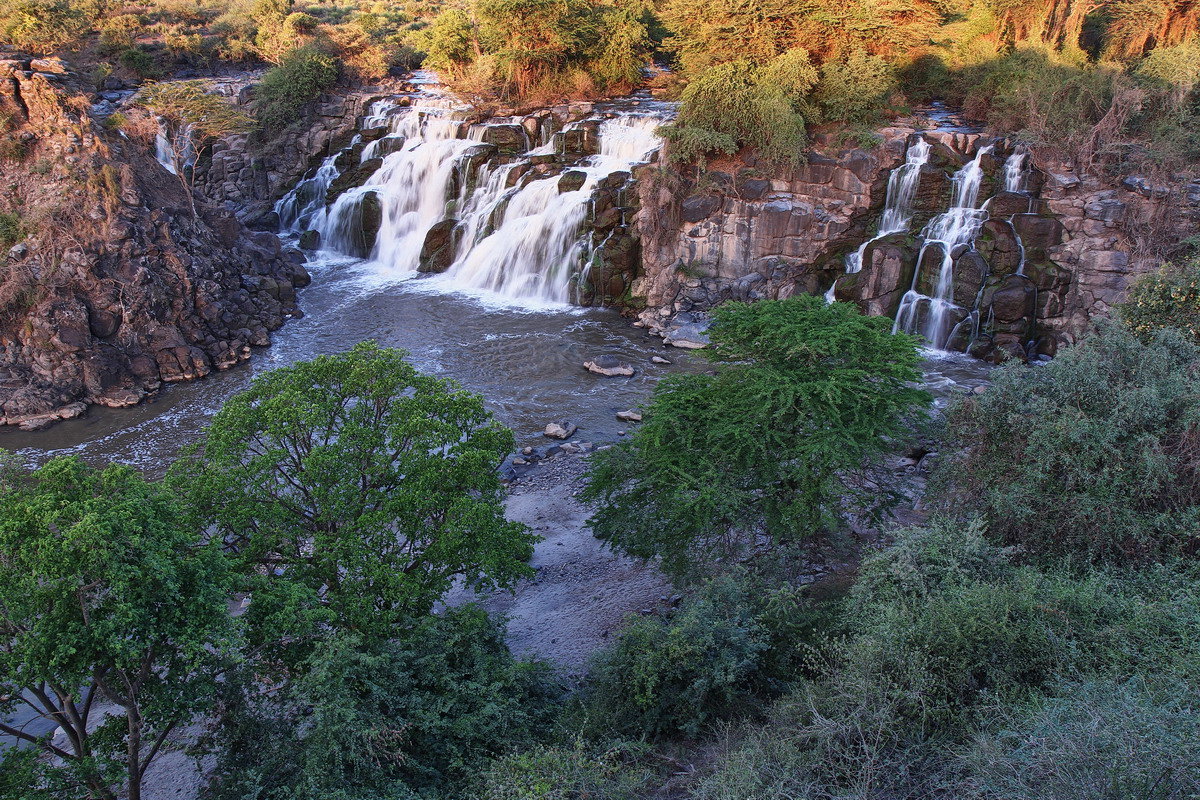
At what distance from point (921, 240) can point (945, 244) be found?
2.81ft

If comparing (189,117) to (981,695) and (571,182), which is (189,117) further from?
(981,695)

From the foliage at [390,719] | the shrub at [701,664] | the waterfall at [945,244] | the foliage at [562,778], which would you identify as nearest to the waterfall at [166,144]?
the waterfall at [945,244]

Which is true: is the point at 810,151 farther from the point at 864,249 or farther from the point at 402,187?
the point at 402,187

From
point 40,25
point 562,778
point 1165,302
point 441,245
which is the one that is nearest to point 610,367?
point 441,245

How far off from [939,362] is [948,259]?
11.6 ft

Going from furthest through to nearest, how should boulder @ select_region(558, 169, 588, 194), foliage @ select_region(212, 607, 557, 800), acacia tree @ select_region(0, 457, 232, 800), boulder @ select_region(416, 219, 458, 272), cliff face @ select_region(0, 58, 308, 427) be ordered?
boulder @ select_region(416, 219, 458, 272) < boulder @ select_region(558, 169, 588, 194) < cliff face @ select_region(0, 58, 308, 427) < foliage @ select_region(212, 607, 557, 800) < acacia tree @ select_region(0, 457, 232, 800)

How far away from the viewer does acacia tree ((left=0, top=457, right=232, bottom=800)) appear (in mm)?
7820

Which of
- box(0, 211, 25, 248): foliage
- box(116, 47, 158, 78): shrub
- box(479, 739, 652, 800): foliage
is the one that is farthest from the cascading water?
box(479, 739, 652, 800): foliage

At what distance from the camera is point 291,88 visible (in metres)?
41.2

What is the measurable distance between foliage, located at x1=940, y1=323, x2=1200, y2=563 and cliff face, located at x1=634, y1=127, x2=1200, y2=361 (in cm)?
1203

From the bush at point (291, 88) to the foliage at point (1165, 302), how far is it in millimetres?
39605

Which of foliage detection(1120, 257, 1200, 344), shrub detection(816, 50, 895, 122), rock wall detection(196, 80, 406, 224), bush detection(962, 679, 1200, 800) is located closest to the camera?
bush detection(962, 679, 1200, 800)

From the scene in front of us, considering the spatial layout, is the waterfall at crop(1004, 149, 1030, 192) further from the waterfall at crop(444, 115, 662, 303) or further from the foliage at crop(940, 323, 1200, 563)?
the foliage at crop(940, 323, 1200, 563)

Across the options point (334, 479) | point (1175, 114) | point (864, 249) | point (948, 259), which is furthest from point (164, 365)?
point (1175, 114)
